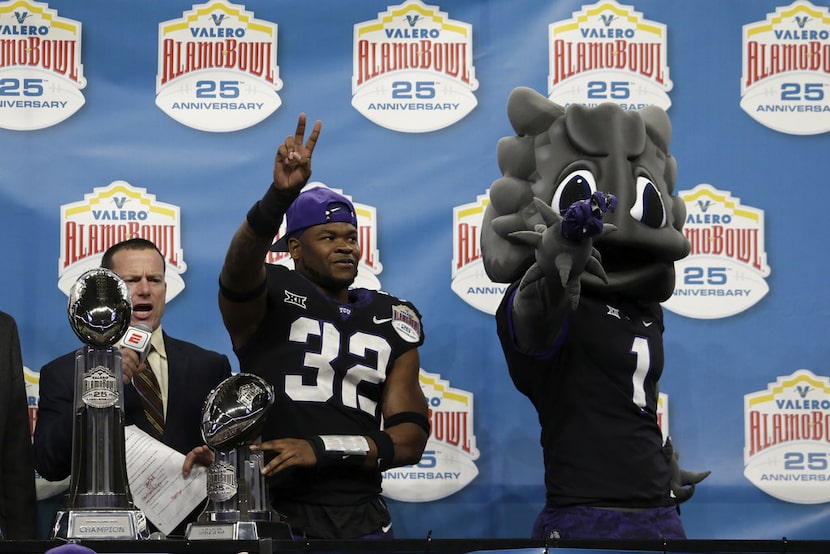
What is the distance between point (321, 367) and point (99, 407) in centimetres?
77

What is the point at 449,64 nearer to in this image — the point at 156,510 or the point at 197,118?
the point at 197,118

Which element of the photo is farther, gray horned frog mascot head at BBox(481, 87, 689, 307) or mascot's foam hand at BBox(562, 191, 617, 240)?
gray horned frog mascot head at BBox(481, 87, 689, 307)

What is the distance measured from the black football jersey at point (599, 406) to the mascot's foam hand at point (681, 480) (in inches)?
10.8

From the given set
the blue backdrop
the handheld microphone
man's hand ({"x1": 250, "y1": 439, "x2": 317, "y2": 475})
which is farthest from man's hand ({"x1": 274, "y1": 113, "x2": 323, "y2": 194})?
the blue backdrop

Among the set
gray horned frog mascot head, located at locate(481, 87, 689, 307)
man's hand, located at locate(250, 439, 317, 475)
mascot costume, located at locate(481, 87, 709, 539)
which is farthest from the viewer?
gray horned frog mascot head, located at locate(481, 87, 689, 307)

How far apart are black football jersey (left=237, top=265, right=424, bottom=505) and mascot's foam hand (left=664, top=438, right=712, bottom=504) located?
715 mm

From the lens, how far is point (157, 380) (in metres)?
2.64

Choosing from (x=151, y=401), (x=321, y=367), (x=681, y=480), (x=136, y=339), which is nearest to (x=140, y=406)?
(x=151, y=401)

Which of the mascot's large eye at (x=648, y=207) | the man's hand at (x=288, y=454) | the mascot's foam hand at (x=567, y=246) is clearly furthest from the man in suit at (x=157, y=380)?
the mascot's large eye at (x=648, y=207)

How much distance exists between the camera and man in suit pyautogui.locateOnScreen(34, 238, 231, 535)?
2.48 metres

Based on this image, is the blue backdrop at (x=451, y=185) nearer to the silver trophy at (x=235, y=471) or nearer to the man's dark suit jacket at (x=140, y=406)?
the man's dark suit jacket at (x=140, y=406)

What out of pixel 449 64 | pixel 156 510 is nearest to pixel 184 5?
pixel 449 64

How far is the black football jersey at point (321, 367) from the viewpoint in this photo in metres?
2.44

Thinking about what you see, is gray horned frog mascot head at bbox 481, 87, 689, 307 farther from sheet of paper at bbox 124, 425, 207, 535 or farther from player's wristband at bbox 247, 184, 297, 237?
sheet of paper at bbox 124, 425, 207, 535
